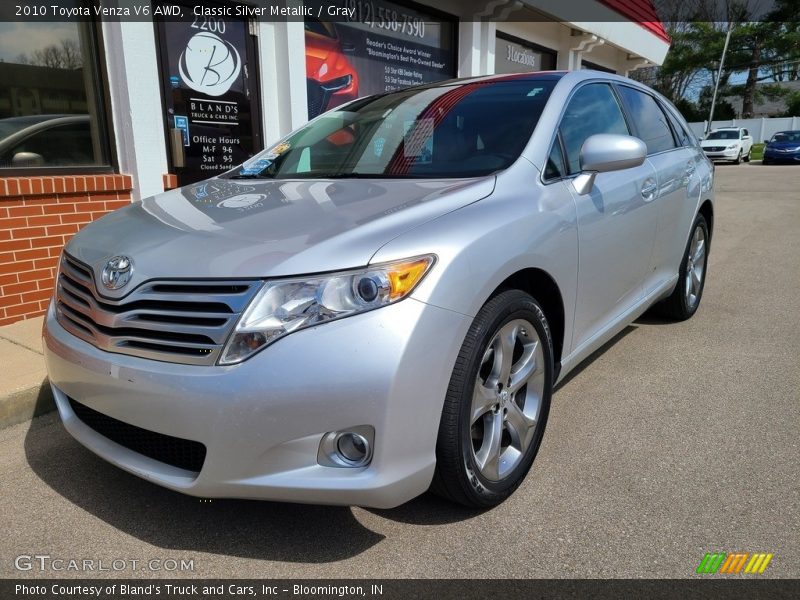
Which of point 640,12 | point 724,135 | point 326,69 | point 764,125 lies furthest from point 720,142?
point 326,69

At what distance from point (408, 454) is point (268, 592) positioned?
0.61m

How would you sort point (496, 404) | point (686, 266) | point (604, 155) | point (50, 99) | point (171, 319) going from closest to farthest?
point (171, 319) → point (496, 404) → point (604, 155) → point (686, 266) → point (50, 99)

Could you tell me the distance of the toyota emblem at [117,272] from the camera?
211 cm

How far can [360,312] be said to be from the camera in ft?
6.08

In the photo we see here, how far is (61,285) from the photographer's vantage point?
251 centimetres

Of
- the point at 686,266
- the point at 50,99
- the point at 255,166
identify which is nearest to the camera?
the point at 255,166

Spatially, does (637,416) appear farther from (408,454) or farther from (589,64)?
(589,64)

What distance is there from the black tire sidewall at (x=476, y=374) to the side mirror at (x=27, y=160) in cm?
401

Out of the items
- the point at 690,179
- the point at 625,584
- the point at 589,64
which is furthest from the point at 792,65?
the point at 625,584

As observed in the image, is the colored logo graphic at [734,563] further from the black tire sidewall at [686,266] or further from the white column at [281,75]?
the white column at [281,75]

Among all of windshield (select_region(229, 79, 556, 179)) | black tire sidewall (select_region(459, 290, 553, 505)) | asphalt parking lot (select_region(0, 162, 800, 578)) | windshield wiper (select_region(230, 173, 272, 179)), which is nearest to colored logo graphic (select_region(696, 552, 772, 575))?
asphalt parking lot (select_region(0, 162, 800, 578))

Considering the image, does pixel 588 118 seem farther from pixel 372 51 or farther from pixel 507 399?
pixel 372 51

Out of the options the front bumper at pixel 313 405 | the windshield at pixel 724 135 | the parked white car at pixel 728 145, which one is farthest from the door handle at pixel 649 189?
the windshield at pixel 724 135

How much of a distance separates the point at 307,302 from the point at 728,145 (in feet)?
103
